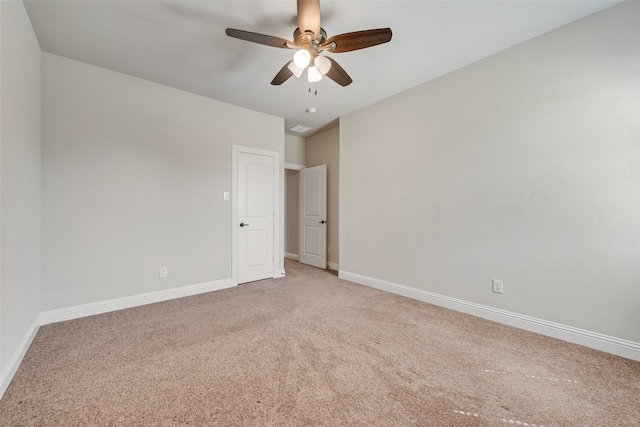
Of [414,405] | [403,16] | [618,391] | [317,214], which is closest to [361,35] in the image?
[403,16]

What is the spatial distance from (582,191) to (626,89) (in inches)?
31.9

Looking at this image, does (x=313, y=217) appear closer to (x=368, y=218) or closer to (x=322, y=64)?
(x=368, y=218)

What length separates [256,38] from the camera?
1.85 metres

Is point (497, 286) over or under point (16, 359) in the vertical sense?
over

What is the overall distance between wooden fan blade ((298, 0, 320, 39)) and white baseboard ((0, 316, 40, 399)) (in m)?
2.97

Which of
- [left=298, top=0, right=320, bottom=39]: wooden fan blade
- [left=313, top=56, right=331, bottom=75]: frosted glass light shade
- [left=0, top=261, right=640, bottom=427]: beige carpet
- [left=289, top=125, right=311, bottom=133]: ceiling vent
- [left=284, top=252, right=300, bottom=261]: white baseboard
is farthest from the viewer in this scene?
[left=284, top=252, right=300, bottom=261]: white baseboard

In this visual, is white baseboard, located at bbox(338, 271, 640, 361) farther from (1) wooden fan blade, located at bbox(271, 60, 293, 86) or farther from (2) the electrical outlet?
(1) wooden fan blade, located at bbox(271, 60, 293, 86)

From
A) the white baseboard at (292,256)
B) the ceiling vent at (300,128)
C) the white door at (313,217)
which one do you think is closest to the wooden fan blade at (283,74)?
the ceiling vent at (300,128)

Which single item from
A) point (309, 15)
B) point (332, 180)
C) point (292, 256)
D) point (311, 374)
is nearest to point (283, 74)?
point (309, 15)

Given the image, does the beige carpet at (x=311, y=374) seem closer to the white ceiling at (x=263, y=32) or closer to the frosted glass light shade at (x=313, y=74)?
the frosted glass light shade at (x=313, y=74)

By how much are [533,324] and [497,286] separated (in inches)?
15.9

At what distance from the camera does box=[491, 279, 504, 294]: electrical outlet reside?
2518mm

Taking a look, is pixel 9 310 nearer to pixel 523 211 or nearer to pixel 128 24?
pixel 128 24

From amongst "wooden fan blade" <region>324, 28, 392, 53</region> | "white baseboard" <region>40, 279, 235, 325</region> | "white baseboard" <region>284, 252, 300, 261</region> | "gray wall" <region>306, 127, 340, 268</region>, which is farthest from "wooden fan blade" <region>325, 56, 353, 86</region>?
"white baseboard" <region>284, 252, 300, 261</region>
